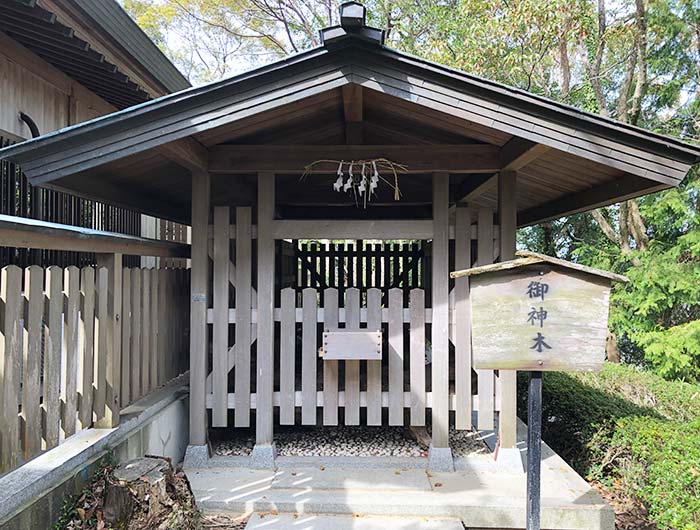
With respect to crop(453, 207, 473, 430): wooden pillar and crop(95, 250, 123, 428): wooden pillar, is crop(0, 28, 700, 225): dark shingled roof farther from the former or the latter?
crop(453, 207, 473, 430): wooden pillar

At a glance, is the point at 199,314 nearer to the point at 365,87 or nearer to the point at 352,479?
the point at 352,479

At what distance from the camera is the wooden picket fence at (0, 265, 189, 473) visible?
87.9 inches

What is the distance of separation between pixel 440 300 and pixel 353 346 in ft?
2.54

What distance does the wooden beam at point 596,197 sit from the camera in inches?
128

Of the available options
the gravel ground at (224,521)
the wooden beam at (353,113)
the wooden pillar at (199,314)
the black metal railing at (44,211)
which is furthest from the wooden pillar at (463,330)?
the black metal railing at (44,211)

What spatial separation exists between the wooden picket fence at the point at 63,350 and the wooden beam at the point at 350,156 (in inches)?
45.7

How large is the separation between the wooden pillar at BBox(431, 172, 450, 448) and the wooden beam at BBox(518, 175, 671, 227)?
1280 millimetres

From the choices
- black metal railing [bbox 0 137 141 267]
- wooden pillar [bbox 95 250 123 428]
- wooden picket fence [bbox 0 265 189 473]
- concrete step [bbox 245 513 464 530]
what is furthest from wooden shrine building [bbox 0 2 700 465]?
black metal railing [bbox 0 137 141 267]

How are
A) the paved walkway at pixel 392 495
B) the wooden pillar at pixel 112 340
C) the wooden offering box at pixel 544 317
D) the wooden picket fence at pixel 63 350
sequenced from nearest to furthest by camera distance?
the wooden picket fence at pixel 63 350 < the wooden offering box at pixel 544 317 < the paved walkway at pixel 392 495 < the wooden pillar at pixel 112 340

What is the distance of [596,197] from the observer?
3.88 meters

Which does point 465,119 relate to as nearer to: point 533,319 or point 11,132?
point 533,319

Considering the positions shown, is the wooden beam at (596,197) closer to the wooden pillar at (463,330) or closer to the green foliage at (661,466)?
the wooden pillar at (463,330)

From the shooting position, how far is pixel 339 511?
119 inches

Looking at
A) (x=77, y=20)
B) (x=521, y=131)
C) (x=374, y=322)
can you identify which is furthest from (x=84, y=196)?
(x=521, y=131)
